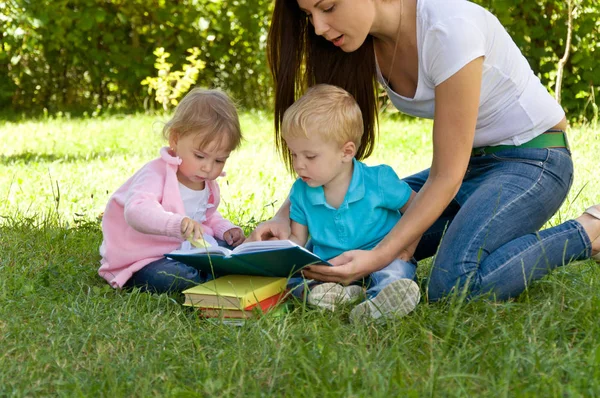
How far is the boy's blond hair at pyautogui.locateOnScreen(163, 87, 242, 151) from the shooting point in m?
3.26

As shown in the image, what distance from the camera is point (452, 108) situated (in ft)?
9.20

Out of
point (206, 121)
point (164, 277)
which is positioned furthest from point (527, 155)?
point (164, 277)

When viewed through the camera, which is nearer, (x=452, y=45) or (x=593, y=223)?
(x=452, y=45)

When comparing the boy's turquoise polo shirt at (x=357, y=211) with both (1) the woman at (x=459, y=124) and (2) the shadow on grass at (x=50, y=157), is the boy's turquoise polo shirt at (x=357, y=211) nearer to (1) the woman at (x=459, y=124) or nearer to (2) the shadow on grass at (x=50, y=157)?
(1) the woman at (x=459, y=124)

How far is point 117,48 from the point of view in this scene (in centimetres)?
1165

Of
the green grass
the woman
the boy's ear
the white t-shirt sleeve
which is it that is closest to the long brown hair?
the woman

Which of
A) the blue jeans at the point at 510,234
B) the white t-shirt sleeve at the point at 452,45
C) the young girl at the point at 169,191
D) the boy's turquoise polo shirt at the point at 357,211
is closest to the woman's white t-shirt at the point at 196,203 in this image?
the young girl at the point at 169,191

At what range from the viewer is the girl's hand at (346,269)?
2834 mm

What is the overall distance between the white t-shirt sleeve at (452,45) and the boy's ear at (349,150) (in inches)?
17.4

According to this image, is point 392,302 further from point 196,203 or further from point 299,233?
point 196,203

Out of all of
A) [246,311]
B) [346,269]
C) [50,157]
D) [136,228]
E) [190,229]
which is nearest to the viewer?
[246,311]

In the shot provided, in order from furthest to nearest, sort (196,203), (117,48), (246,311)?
(117,48) < (196,203) < (246,311)

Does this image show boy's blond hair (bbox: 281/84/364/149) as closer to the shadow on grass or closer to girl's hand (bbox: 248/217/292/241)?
girl's hand (bbox: 248/217/292/241)

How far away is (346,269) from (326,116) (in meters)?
0.60
